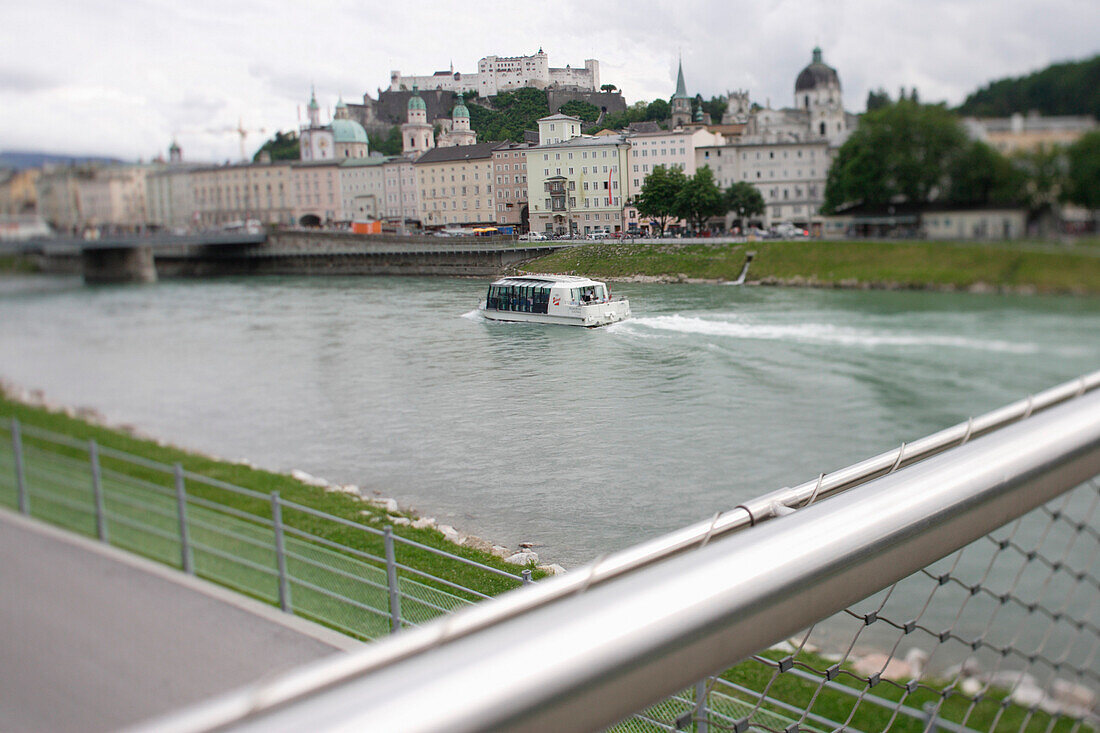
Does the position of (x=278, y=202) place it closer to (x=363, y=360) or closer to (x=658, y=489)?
(x=363, y=360)

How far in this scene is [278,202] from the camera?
174 cm

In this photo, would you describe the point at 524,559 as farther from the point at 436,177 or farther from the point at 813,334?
the point at 813,334

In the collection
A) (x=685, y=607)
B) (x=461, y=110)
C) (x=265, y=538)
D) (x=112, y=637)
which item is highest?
(x=461, y=110)

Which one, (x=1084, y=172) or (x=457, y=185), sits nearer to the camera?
(x=457, y=185)

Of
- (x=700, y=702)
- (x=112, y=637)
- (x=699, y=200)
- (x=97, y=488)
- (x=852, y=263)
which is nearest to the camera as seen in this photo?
(x=700, y=702)

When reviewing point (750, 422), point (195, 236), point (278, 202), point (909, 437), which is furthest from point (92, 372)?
point (909, 437)

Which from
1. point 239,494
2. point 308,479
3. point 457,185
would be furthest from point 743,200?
point 239,494

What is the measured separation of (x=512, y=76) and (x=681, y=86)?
0.35 m

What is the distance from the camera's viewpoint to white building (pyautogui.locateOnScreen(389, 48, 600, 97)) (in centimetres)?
133

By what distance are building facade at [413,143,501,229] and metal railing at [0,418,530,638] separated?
21.1 inches

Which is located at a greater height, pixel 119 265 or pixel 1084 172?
pixel 1084 172

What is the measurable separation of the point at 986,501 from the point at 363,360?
0.97 meters

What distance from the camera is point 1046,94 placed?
6.61 feet

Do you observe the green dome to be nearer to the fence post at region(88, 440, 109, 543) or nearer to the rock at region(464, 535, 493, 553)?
the rock at region(464, 535, 493, 553)
